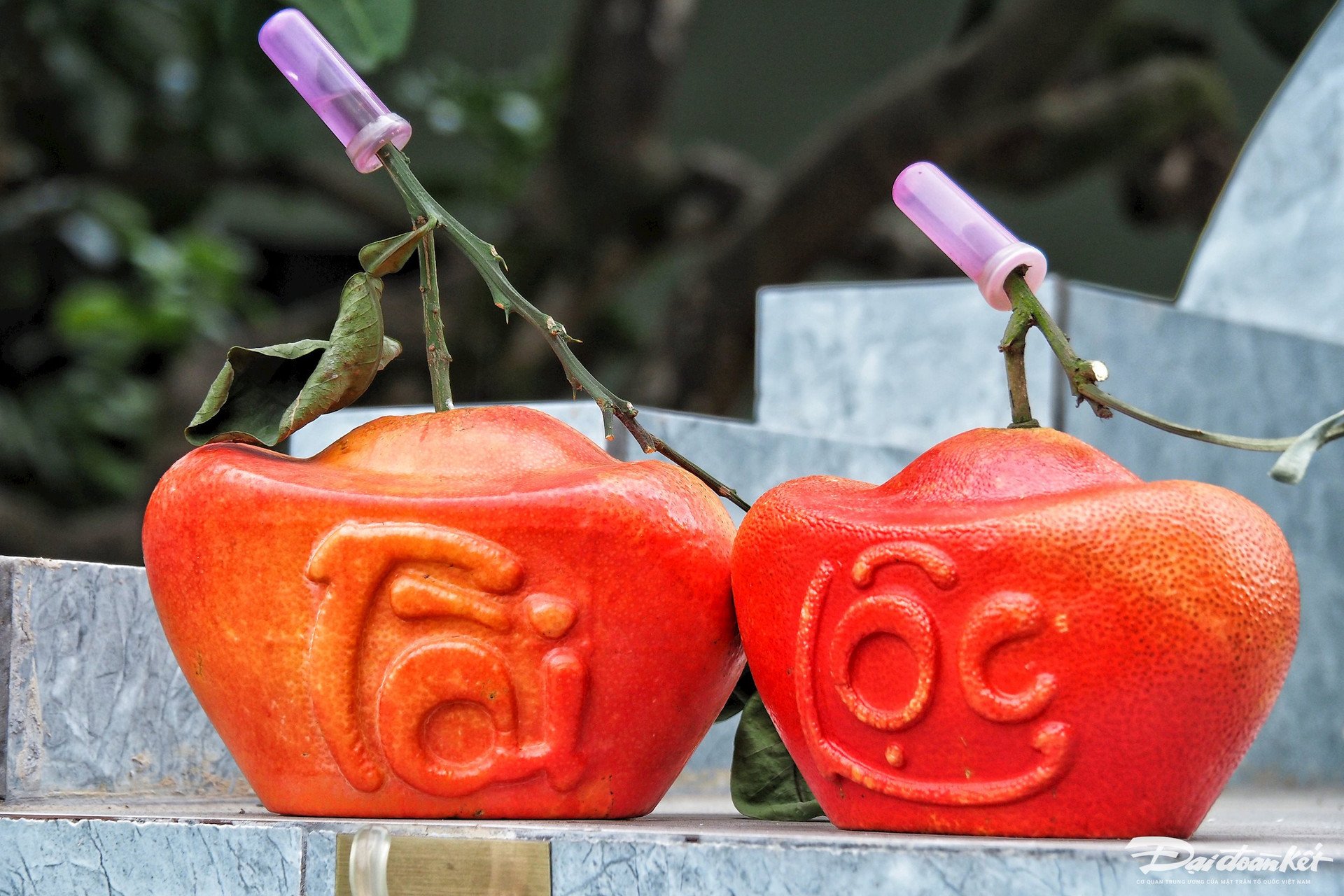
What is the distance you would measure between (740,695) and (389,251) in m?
0.31

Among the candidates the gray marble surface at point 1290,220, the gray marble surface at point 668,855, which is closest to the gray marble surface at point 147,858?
the gray marble surface at point 668,855

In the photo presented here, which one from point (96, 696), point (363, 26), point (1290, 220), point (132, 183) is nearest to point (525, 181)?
point (132, 183)

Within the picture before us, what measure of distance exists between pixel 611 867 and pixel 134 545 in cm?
257

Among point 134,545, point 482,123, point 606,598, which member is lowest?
point 606,598

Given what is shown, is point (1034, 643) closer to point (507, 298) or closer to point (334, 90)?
point (507, 298)

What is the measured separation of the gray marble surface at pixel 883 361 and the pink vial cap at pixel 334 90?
66 centimetres

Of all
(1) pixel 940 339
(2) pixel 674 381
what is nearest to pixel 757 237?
(2) pixel 674 381

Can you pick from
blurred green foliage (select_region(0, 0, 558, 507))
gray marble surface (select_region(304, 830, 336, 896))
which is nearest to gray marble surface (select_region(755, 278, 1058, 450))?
gray marble surface (select_region(304, 830, 336, 896))

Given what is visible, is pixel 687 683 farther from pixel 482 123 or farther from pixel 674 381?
pixel 482 123

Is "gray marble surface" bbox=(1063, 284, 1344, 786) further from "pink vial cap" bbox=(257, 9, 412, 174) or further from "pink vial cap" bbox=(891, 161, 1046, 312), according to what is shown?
"pink vial cap" bbox=(257, 9, 412, 174)

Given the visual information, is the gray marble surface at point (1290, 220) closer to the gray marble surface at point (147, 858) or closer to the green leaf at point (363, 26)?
the green leaf at point (363, 26)

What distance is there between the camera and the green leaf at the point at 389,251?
73cm

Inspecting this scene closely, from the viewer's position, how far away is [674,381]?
3018 mm

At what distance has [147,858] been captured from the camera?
0.63 meters
